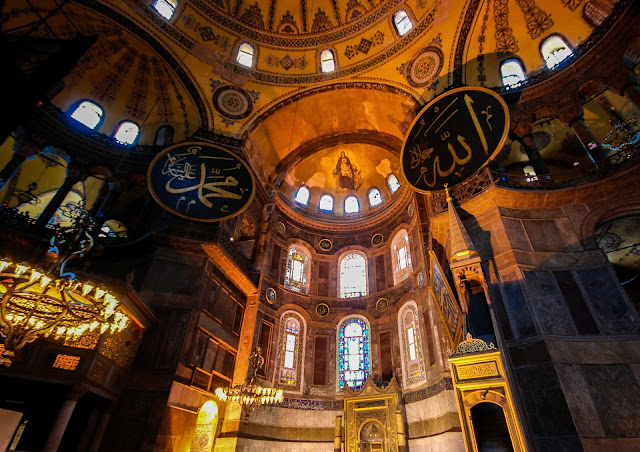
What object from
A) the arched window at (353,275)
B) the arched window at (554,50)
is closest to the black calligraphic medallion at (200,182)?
the arched window at (353,275)

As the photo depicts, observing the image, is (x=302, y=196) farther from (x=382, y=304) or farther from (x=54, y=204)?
(x=54, y=204)

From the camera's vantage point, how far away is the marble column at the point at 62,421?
612 centimetres

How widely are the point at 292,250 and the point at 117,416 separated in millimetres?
8337

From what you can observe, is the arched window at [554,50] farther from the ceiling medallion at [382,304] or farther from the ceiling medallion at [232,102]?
the ceiling medallion at [232,102]

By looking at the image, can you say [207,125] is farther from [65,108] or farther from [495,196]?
[495,196]

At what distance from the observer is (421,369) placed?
10.3 metres

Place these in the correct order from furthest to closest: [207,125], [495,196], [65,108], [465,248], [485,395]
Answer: [207,125], [65,108], [495,196], [465,248], [485,395]

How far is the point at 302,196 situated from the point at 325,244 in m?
2.69

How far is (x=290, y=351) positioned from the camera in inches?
484

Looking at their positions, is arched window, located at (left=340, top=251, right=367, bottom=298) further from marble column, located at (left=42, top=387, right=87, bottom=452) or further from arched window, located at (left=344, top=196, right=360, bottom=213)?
marble column, located at (left=42, top=387, right=87, bottom=452)

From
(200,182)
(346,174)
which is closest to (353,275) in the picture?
(346,174)

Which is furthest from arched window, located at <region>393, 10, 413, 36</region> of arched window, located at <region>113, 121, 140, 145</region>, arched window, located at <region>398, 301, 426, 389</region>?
arched window, located at <region>113, 121, 140, 145</region>

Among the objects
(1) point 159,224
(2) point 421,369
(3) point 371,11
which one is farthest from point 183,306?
(3) point 371,11

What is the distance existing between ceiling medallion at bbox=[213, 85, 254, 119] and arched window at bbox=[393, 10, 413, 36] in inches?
263
